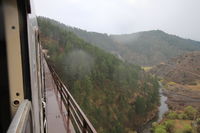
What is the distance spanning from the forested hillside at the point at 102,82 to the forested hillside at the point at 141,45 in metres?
54.9

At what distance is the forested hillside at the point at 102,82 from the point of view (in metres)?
45.2

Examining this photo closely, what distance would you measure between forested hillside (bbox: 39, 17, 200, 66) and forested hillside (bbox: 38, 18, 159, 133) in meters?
54.9

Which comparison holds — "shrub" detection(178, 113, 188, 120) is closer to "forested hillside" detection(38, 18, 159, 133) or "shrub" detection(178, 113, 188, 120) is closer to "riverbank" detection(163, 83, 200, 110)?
"forested hillside" detection(38, 18, 159, 133)

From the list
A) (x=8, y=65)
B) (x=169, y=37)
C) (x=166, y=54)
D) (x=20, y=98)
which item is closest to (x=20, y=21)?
(x=8, y=65)

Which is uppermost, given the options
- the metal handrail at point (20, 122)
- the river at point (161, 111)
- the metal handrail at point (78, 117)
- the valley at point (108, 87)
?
the metal handrail at point (20, 122)

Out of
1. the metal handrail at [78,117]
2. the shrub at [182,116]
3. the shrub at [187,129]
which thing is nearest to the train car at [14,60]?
the metal handrail at [78,117]

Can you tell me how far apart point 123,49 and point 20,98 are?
131093mm

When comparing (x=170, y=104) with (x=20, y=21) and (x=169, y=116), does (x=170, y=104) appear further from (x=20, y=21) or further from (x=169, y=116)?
(x=20, y=21)

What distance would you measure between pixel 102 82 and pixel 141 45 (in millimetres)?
88333

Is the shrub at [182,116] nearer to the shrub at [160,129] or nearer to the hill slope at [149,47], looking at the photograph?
the shrub at [160,129]

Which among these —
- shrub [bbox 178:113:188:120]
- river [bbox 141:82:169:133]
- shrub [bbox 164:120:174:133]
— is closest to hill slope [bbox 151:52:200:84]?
river [bbox 141:82:169:133]

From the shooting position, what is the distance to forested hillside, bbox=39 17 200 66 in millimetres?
124025

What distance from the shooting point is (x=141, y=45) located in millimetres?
137000

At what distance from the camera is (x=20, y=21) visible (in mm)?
966
